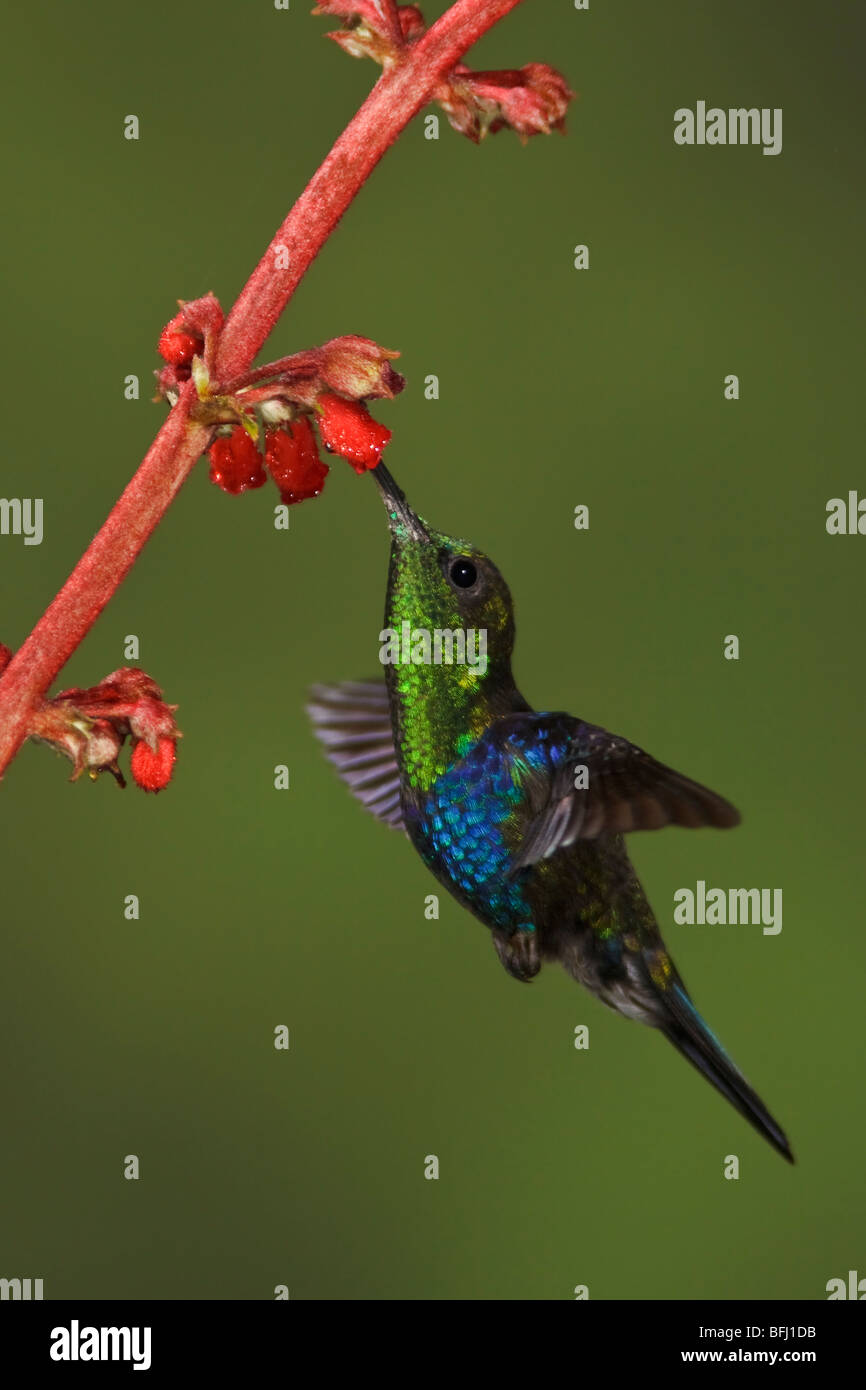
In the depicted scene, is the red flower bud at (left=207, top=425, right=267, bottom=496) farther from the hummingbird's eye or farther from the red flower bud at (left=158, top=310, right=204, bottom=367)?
the hummingbird's eye

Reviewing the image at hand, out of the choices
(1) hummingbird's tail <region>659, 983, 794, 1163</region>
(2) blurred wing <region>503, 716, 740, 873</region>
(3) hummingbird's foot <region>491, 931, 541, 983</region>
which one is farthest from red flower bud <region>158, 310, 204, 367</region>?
(1) hummingbird's tail <region>659, 983, 794, 1163</region>

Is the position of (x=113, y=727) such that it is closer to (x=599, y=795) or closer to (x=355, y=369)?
(x=355, y=369)

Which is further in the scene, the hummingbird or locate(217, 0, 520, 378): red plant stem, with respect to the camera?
the hummingbird

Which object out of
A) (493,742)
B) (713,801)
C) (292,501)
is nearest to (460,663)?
(493,742)

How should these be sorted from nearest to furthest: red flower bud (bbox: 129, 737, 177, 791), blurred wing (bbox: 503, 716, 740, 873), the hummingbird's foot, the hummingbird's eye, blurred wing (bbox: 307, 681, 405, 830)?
red flower bud (bbox: 129, 737, 177, 791) → blurred wing (bbox: 503, 716, 740, 873) → the hummingbird's eye → the hummingbird's foot → blurred wing (bbox: 307, 681, 405, 830)

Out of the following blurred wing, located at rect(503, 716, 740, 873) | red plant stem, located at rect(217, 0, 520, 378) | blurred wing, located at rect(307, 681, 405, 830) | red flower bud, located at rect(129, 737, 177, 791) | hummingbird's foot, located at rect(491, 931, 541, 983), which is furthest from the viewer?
blurred wing, located at rect(307, 681, 405, 830)

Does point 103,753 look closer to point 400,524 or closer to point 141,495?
point 141,495

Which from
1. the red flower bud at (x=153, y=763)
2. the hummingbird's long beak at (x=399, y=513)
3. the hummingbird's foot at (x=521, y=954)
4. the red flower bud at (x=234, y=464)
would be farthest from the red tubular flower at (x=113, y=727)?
the hummingbird's foot at (x=521, y=954)
